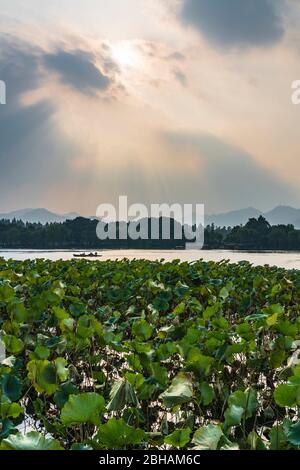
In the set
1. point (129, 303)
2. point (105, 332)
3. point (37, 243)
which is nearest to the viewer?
point (105, 332)

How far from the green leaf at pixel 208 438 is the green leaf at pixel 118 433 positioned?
9.8 inches

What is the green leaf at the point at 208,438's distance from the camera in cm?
212

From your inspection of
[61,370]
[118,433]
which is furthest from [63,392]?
[118,433]

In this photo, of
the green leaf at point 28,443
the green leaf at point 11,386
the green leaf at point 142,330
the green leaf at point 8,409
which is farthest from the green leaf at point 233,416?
the green leaf at point 142,330

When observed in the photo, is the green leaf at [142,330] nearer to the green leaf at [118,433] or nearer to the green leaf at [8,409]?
the green leaf at [8,409]

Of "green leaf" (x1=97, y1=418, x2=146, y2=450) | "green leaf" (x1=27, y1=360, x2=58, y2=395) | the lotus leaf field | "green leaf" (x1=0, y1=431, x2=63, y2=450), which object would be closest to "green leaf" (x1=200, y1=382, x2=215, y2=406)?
the lotus leaf field

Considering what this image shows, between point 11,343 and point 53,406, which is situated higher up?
point 11,343

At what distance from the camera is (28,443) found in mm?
1934

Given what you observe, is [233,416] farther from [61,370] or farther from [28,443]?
[61,370]

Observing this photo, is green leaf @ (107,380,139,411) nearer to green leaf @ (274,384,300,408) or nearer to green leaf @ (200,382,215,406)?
green leaf @ (200,382,215,406)
